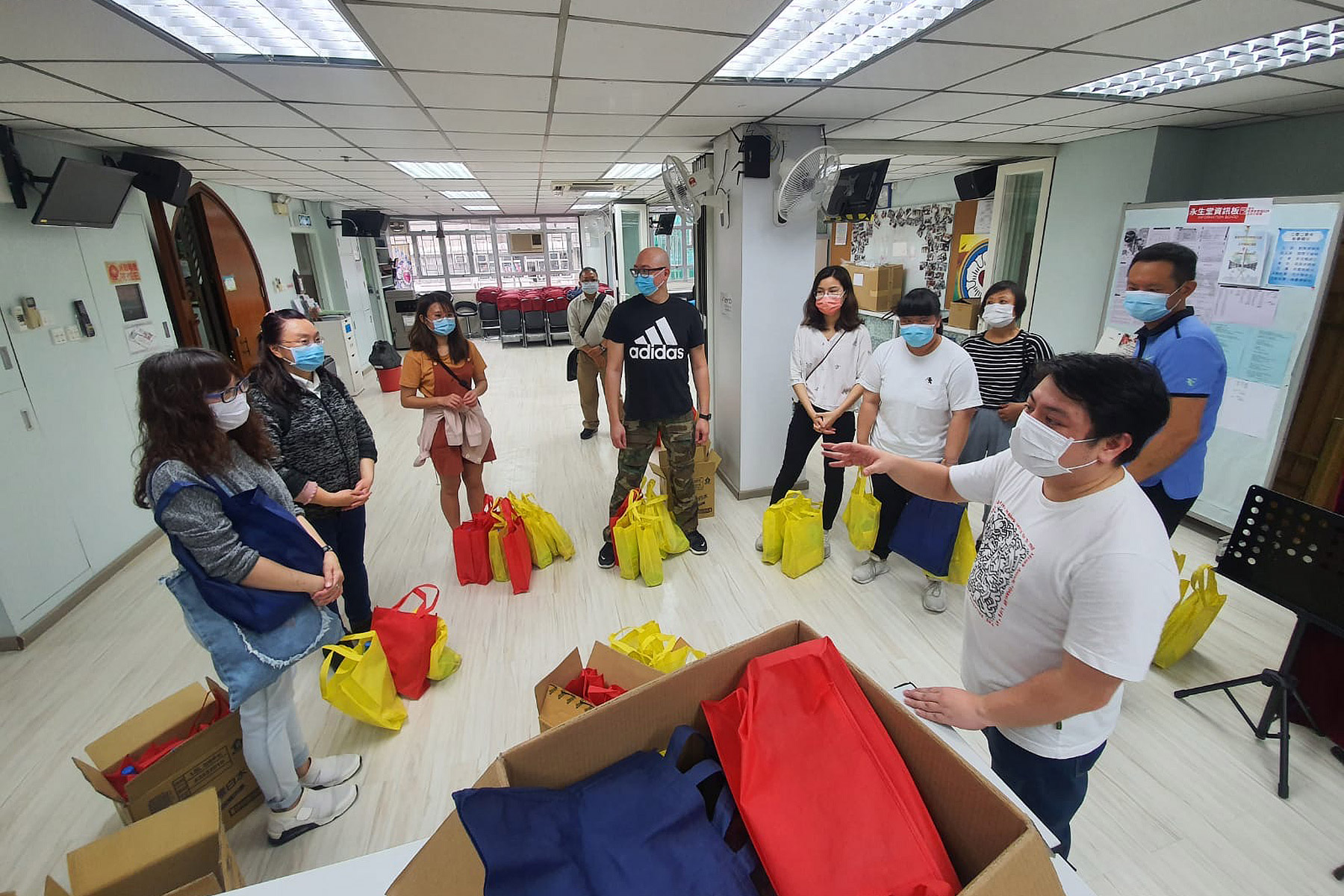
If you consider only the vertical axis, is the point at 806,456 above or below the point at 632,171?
below

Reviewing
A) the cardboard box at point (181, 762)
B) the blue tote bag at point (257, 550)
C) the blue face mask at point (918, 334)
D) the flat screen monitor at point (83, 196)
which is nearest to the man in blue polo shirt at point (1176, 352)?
the blue face mask at point (918, 334)

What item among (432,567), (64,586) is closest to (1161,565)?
(432,567)

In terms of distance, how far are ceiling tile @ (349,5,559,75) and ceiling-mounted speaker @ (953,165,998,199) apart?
170 inches

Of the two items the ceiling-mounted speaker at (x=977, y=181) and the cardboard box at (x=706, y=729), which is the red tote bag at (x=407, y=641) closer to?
the cardboard box at (x=706, y=729)

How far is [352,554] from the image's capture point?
7.57 feet

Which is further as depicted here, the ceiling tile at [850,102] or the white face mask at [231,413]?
the ceiling tile at [850,102]

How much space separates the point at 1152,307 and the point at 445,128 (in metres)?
3.49

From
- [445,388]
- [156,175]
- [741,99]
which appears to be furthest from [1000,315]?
[156,175]

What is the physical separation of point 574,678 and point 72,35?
2.44 meters

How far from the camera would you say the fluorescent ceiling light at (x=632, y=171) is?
16.7 feet

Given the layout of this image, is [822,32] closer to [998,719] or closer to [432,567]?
[998,719]

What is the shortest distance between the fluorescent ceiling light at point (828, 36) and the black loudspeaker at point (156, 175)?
3521 mm

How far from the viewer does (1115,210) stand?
375cm

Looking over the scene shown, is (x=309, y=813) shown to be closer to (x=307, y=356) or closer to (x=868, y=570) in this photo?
(x=307, y=356)
